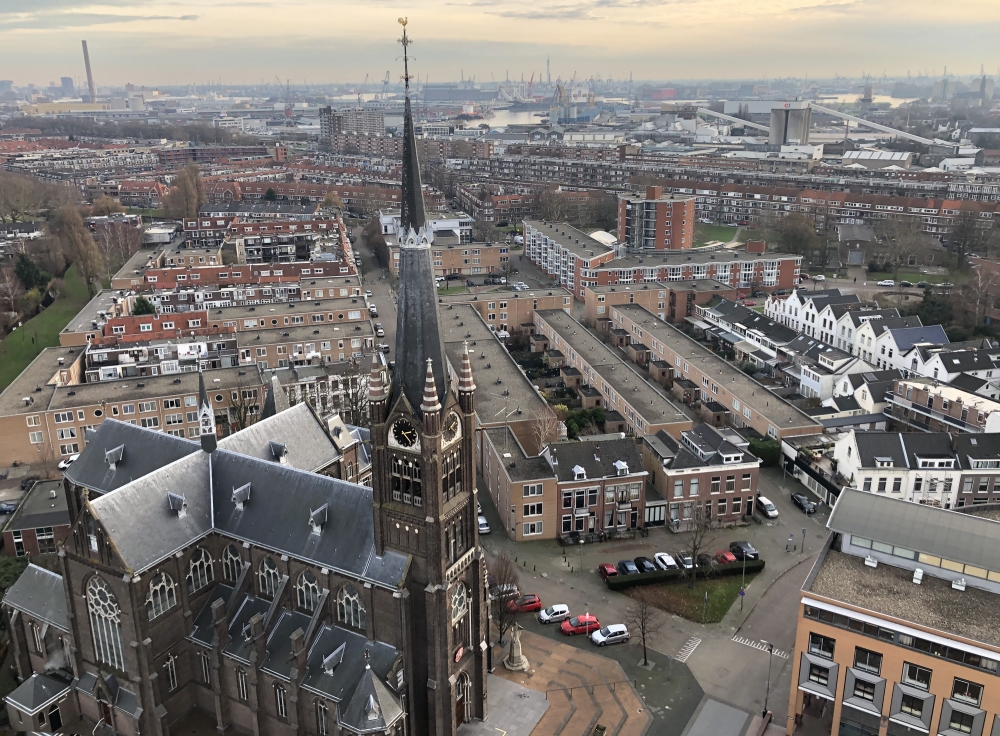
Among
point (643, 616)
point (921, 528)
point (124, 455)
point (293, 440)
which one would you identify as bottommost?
point (643, 616)

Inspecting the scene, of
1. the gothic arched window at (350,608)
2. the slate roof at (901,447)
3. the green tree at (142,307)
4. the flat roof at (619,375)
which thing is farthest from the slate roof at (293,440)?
the green tree at (142,307)

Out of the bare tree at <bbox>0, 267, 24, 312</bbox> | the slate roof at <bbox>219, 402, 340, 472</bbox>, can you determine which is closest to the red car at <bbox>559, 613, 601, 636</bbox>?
the slate roof at <bbox>219, 402, 340, 472</bbox>

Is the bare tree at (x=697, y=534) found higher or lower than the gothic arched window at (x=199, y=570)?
lower

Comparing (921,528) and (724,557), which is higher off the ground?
(921,528)

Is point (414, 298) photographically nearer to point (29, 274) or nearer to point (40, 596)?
point (40, 596)

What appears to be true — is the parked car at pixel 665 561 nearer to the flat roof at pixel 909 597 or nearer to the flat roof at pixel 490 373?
the flat roof at pixel 909 597

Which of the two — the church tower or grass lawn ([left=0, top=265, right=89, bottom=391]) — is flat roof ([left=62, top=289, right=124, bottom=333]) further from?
the church tower

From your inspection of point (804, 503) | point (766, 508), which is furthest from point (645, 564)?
point (804, 503)
